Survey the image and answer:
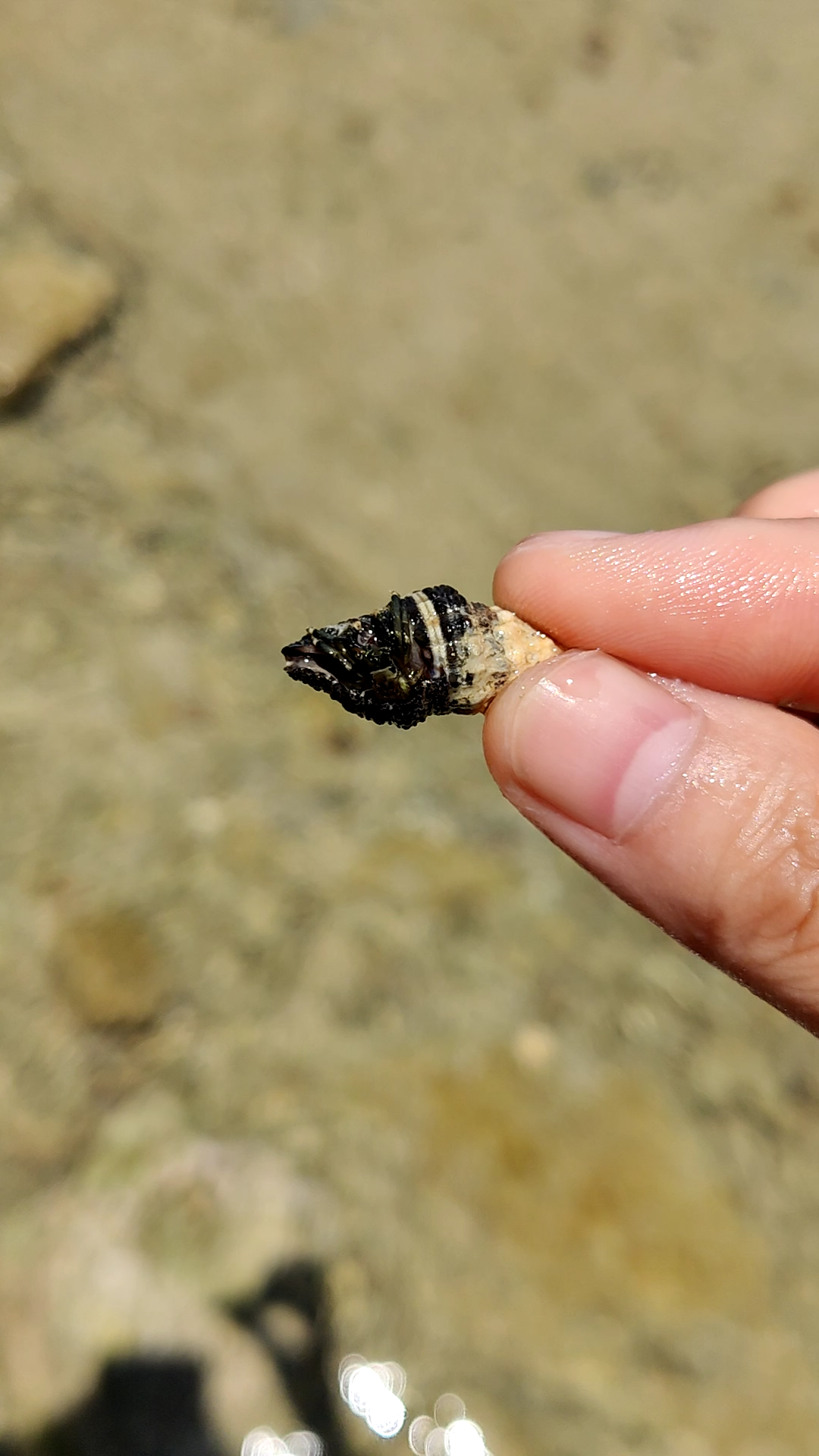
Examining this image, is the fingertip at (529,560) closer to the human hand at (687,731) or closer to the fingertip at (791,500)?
the human hand at (687,731)

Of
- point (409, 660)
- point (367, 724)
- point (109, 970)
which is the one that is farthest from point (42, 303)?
point (409, 660)

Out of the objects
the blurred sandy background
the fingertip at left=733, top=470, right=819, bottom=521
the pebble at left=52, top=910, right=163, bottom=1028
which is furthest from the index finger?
the pebble at left=52, top=910, right=163, bottom=1028

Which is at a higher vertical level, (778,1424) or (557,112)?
(557,112)

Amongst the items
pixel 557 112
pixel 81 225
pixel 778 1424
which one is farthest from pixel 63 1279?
pixel 557 112

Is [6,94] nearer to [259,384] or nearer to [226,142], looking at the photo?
[226,142]

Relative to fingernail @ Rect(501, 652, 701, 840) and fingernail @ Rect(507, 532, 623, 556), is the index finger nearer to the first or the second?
fingernail @ Rect(507, 532, 623, 556)

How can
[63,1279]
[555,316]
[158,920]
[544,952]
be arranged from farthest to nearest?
[555,316] → [544,952] → [158,920] → [63,1279]
